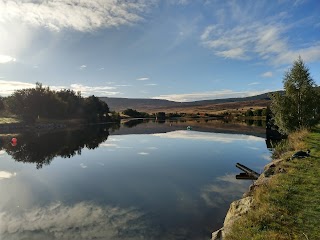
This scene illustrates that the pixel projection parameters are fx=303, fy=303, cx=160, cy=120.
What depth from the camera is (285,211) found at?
1280 centimetres

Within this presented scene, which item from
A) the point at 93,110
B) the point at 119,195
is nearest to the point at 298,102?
the point at 119,195

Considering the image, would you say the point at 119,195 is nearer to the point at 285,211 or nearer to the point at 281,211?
the point at 281,211

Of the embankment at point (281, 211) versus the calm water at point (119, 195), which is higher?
the embankment at point (281, 211)

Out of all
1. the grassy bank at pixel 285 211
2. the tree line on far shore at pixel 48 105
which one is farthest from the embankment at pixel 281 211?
the tree line on far shore at pixel 48 105

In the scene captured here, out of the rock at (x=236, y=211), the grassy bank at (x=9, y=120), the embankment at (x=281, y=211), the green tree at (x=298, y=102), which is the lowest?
the rock at (x=236, y=211)

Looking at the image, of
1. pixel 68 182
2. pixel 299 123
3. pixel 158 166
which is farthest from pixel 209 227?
pixel 299 123

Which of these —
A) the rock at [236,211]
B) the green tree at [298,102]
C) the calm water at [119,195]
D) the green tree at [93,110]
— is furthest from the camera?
the green tree at [93,110]

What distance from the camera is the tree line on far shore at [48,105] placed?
106 m

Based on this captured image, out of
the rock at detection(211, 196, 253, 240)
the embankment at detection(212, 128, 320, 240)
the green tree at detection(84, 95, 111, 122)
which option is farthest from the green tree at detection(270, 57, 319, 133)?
the green tree at detection(84, 95, 111, 122)

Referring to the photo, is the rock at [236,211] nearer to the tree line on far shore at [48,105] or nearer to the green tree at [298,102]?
the green tree at [298,102]

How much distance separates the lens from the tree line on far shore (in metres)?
106

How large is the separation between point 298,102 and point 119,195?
3386cm

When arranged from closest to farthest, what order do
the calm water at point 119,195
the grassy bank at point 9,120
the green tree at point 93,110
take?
the calm water at point 119,195 → the grassy bank at point 9,120 → the green tree at point 93,110

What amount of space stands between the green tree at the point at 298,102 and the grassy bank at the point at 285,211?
2861 cm
